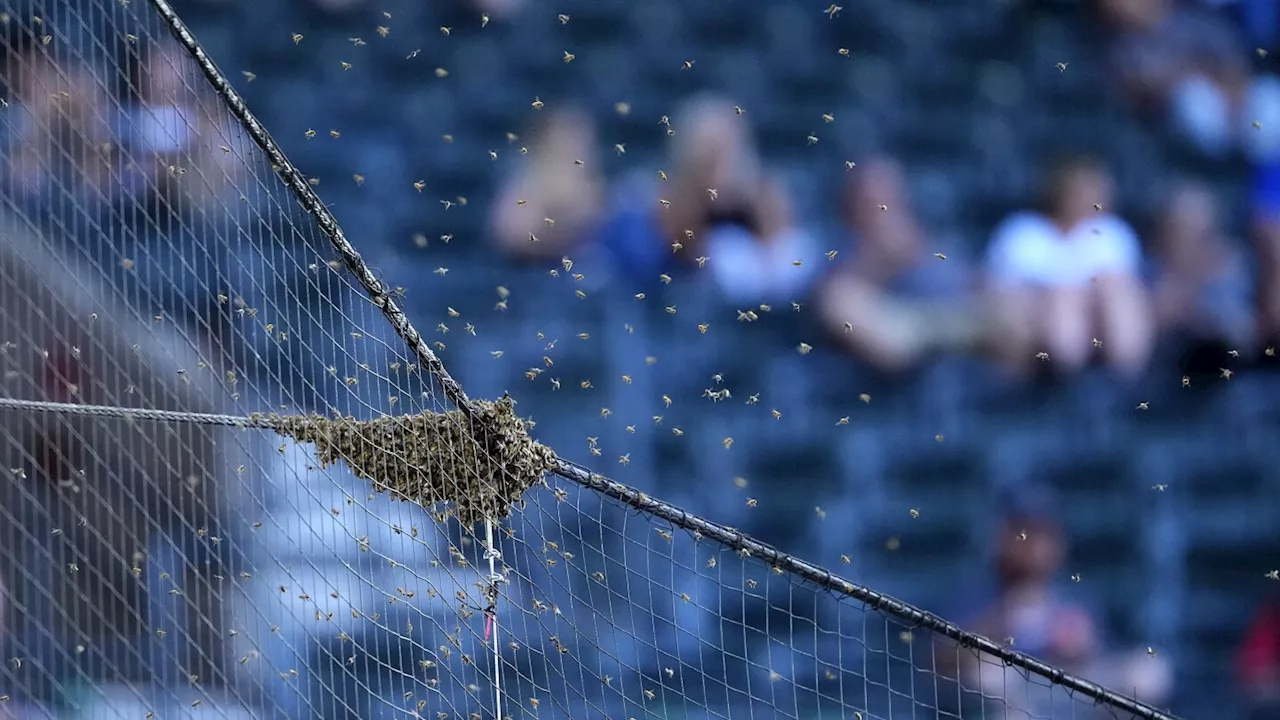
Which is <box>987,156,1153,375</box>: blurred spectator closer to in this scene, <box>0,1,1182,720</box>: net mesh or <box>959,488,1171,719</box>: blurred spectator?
<box>959,488,1171,719</box>: blurred spectator

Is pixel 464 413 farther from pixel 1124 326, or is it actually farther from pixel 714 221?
pixel 1124 326

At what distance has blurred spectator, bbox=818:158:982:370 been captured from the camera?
15.9 feet

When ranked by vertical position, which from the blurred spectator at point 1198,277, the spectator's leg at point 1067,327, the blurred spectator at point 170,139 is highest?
the blurred spectator at point 1198,277

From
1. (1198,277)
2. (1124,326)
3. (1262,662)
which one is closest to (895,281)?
(1124,326)

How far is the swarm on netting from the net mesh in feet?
2.18

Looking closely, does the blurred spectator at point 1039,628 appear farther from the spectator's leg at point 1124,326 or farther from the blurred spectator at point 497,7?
the blurred spectator at point 497,7

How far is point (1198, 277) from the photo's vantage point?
5.05 metres

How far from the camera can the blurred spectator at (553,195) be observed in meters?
4.71

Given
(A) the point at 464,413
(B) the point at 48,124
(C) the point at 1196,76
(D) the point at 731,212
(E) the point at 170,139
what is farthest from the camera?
(C) the point at 1196,76

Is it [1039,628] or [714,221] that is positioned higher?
[714,221]

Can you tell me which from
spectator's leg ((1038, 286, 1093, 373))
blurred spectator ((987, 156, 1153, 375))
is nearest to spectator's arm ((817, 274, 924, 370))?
blurred spectator ((987, 156, 1153, 375))

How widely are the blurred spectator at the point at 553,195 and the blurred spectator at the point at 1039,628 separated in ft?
6.17

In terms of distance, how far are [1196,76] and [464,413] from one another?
140 inches

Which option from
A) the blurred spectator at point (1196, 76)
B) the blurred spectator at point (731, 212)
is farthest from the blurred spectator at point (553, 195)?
the blurred spectator at point (1196, 76)
